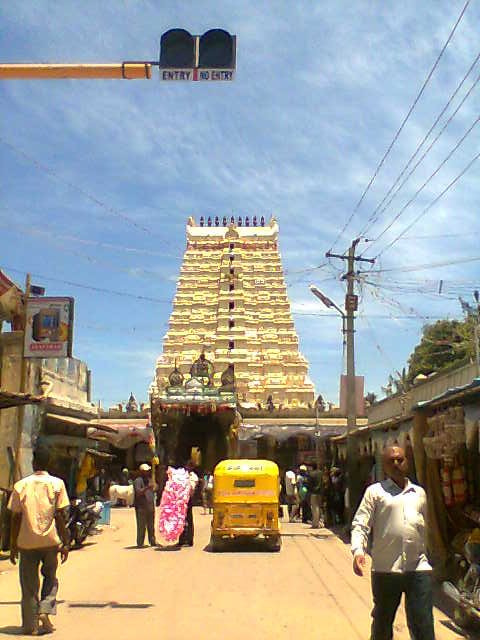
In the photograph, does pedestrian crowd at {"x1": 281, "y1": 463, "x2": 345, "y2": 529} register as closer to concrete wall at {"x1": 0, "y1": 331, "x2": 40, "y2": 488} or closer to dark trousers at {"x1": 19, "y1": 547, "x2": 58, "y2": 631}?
concrete wall at {"x1": 0, "y1": 331, "x2": 40, "y2": 488}

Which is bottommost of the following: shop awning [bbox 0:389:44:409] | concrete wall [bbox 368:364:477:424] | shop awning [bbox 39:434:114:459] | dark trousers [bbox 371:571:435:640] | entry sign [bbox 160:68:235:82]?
dark trousers [bbox 371:571:435:640]

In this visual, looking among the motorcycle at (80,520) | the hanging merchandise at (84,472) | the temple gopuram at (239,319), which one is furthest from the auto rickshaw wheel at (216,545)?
the temple gopuram at (239,319)

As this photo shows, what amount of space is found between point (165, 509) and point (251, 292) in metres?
53.0

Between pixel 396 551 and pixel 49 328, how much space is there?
1147 cm

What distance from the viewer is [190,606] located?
26.7 ft

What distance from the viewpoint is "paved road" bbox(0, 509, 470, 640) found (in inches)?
275

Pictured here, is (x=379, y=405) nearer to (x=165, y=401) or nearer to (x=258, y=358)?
(x=165, y=401)

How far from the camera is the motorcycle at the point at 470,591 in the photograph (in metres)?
6.79

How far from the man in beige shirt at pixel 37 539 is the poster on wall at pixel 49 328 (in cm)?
822

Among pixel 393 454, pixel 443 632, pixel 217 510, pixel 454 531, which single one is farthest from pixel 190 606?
pixel 217 510

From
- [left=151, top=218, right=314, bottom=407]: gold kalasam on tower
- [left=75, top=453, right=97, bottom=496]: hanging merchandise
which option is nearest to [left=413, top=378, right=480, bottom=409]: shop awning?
[left=75, top=453, right=97, bottom=496]: hanging merchandise

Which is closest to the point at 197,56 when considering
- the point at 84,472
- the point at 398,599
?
the point at 398,599

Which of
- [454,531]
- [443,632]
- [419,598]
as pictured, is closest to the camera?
[419,598]

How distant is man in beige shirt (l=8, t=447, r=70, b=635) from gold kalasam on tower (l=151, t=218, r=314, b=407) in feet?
170
